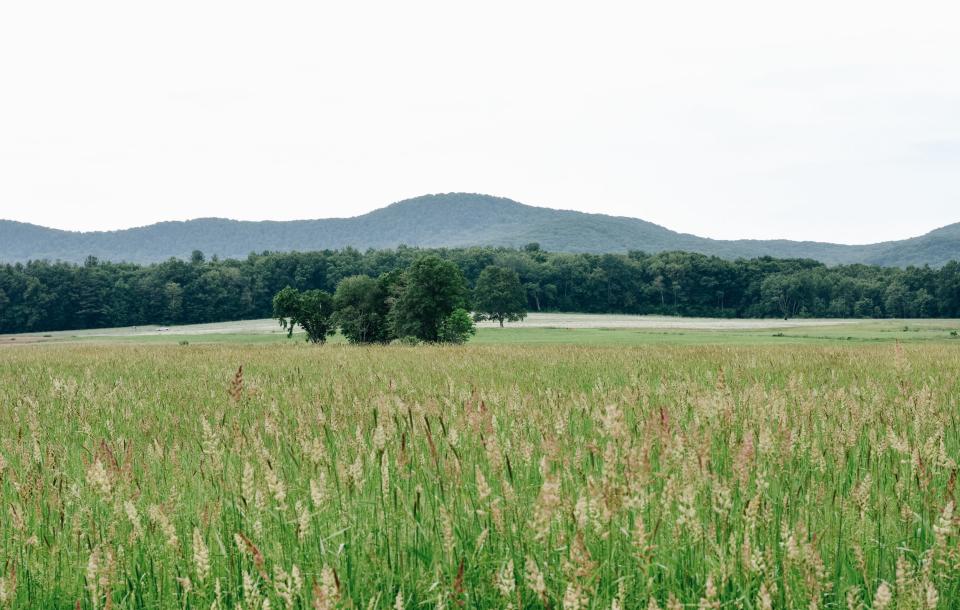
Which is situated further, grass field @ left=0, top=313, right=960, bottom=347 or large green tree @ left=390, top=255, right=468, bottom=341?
grass field @ left=0, top=313, right=960, bottom=347

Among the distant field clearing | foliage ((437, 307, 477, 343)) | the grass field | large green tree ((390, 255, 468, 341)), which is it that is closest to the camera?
large green tree ((390, 255, 468, 341))

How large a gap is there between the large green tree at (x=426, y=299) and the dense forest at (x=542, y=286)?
73.4 meters

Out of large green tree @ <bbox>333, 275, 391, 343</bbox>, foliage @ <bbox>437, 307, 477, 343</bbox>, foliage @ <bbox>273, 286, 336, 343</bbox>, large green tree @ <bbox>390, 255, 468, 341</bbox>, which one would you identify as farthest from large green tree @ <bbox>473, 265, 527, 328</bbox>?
large green tree @ <bbox>390, 255, 468, 341</bbox>

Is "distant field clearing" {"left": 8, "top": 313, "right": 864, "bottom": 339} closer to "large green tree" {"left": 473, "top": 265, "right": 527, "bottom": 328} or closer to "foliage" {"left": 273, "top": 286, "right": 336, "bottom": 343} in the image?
"large green tree" {"left": 473, "top": 265, "right": 527, "bottom": 328}

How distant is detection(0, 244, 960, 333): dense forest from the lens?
436 ft

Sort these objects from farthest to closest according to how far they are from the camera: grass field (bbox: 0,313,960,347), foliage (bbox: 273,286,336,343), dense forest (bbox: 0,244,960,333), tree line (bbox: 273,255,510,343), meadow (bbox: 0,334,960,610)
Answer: dense forest (bbox: 0,244,960,333), foliage (bbox: 273,286,336,343), grass field (bbox: 0,313,960,347), tree line (bbox: 273,255,510,343), meadow (bbox: 0,334,960,610)

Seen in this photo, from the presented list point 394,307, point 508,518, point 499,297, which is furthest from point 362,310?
point 499,297

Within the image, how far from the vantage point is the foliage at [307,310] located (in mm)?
62162

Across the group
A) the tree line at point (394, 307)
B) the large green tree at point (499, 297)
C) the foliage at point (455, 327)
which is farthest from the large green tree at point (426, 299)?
the large green tree at point (499, 297)

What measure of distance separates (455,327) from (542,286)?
10324cm

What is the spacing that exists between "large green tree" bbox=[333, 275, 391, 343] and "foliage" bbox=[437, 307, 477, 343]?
4.88m

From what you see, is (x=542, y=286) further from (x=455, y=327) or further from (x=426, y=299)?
(x=426, y=299)

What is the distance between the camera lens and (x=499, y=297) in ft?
392

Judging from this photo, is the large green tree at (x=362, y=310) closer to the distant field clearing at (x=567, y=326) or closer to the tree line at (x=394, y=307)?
the tree line at (x=394, y=307)
